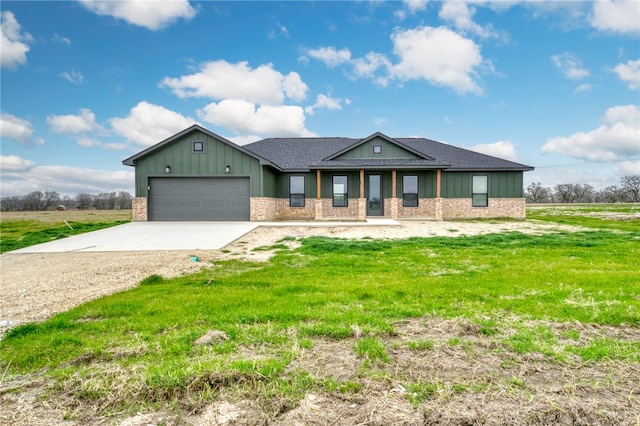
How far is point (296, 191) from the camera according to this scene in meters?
21.6

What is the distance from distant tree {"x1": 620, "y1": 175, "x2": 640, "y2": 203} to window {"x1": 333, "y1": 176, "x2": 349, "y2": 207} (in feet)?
195

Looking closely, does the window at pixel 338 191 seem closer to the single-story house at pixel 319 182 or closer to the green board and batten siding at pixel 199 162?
the single-story house at pixel 319 182

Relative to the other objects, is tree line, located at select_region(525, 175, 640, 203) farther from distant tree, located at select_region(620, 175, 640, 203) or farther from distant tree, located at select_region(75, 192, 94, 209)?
distant tree, located at select_region(75, 192, 94, 209)

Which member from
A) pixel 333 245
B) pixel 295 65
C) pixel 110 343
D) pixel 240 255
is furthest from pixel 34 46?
pixel 110 343

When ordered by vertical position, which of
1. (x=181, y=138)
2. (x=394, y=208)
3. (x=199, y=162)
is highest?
(x=181, y=138)

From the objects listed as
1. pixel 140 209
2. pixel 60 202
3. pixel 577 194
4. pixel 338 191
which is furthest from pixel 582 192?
pixel 60 202

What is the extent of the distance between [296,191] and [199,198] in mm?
6015

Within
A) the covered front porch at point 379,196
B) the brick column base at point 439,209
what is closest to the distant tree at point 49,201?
the covered front porch at point 379,196

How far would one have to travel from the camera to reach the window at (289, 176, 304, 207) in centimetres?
2158

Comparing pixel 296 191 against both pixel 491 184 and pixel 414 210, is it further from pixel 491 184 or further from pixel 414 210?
pixel 491 184

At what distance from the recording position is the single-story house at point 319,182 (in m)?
18.5

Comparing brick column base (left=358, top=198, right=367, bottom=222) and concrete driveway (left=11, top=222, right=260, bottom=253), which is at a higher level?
brick column base (left=358, top=198, right=367, bottom=222)

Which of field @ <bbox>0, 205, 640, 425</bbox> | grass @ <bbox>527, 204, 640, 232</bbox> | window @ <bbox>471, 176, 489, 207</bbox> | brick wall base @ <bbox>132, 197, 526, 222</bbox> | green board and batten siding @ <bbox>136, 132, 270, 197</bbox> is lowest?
field @ <bbox>0, 205, 640, 425</bbox>

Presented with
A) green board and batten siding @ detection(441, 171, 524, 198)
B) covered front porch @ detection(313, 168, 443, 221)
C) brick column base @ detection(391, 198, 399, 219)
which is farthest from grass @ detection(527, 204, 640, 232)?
brick column base @ detection(391, 198, 399, 219)
